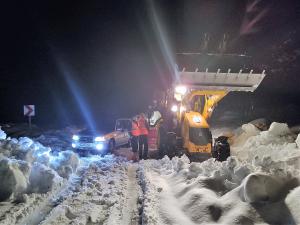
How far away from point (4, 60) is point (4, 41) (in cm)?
260

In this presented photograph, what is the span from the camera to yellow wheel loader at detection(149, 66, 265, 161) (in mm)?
14656

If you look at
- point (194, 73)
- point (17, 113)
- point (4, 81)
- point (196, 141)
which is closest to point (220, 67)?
point (194, 73)

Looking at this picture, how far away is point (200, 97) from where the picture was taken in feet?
56.3

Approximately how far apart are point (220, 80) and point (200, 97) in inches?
99.9

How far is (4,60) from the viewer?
52.7 m

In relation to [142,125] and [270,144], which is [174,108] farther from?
[270,144]

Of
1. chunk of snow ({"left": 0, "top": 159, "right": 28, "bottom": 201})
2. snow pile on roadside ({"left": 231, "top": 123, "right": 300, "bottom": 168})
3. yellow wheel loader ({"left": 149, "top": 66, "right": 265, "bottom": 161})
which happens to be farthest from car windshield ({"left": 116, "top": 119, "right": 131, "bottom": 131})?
chunk of snow ({"left": 0, "top": 159, "right": 28, "bottom": 201})

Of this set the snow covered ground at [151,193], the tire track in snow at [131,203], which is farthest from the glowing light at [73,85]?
the tire track in snow at [131,203]

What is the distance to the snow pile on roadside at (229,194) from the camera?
6996mm

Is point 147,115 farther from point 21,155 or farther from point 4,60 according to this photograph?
point 4,60

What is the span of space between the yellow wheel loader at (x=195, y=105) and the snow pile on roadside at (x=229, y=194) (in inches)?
133

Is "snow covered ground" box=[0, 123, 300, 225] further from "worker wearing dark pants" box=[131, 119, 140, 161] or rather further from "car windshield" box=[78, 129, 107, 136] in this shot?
"car windshield" box=[78, 129, 107, 136]

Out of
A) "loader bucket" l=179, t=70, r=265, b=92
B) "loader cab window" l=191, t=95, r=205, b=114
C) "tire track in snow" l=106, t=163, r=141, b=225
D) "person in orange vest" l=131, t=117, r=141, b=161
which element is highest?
"loader bucket" l=179, t=70, r=265, b=92

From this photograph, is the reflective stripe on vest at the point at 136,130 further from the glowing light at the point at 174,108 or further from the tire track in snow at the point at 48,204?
the tire track in snow at the point at 48,204
